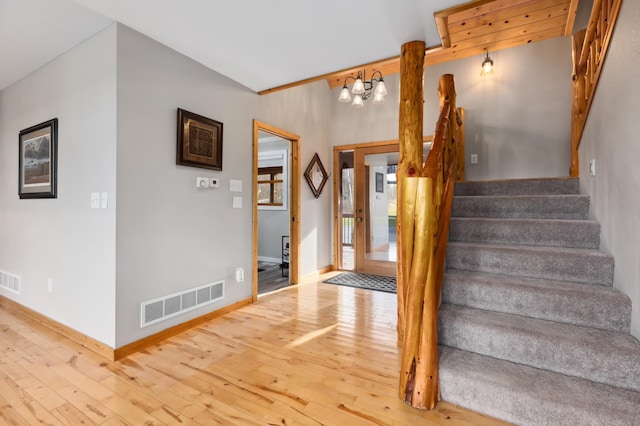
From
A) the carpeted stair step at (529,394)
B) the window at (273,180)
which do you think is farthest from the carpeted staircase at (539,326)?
the window at (273,180)

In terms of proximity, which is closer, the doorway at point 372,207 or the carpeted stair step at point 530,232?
the carpeted stair step at point 530,232

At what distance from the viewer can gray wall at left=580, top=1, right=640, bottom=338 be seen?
160cm

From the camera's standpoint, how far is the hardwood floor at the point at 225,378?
1.64 meters

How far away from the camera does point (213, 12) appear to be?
212 cm

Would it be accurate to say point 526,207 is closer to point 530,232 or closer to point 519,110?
point 530,232

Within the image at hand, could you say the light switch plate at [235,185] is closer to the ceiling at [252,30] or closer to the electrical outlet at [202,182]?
the electrical outlet at [202,182]

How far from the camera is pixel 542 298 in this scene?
1.85m

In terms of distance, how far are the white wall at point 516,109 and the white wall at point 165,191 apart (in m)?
3.17

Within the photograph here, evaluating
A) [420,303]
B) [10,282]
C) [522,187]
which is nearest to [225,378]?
[420,303]

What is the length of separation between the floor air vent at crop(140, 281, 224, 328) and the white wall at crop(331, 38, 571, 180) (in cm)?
373

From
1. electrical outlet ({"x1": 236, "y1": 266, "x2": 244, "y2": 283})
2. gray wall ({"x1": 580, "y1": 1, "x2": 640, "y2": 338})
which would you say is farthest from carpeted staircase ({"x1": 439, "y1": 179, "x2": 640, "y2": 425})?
electrical outlet ({"x1": 236, "y1": 266, "x2": 244, "y2": 283})

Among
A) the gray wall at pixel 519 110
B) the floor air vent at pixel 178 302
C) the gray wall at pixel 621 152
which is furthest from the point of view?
the gray wall at pixel 519 110

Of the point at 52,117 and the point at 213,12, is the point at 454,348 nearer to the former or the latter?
the point at 213,12

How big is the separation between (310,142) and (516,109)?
2896mm
